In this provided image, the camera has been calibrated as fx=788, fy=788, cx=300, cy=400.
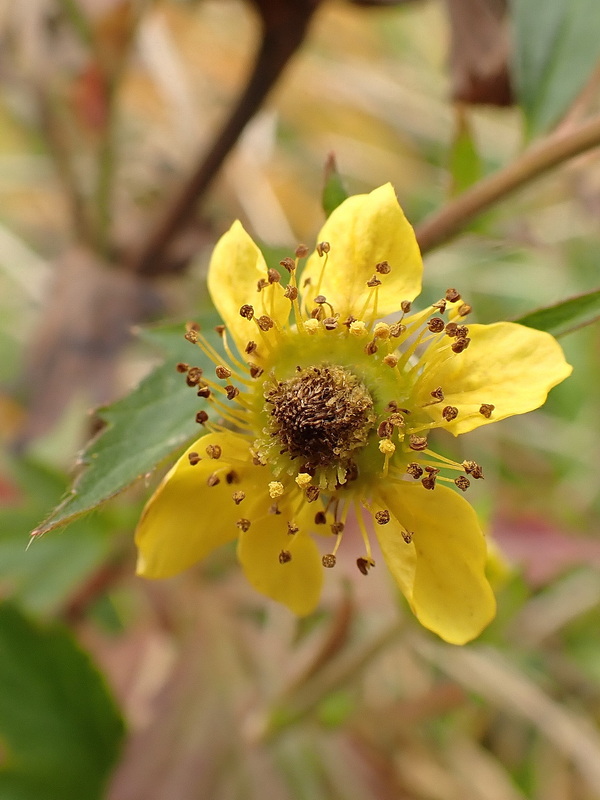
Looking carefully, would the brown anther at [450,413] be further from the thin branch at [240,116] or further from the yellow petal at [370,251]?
the thin branch at [240,116]

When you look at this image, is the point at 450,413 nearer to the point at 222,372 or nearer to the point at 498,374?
the point at 498,374

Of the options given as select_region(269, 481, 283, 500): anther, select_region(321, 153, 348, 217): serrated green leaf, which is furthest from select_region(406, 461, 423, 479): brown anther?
select_region(321, 153, 348, 217): serrated green leaf

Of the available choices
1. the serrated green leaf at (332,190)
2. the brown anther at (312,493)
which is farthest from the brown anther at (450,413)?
the serrated green leaf at (332,190)

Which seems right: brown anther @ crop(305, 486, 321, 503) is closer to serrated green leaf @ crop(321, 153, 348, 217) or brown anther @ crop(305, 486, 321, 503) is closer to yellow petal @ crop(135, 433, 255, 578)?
yellow petal @ crop(135, 433, 255, 578)

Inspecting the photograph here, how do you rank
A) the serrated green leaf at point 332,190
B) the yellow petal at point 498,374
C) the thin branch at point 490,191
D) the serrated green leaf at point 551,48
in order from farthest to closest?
1. the serrated green leaf at point 551,48
2. the thin branch at point 490,191
3. the serrated green leaf at point 332,190
4. the yellow petal at point 498,374

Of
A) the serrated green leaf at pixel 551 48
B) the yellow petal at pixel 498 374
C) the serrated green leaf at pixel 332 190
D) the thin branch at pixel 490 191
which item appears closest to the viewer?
the yellow petal at pixel 498 374
